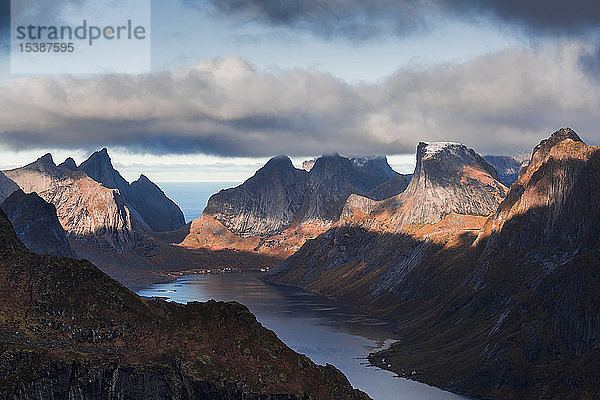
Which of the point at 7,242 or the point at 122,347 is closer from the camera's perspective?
the point at 122,347

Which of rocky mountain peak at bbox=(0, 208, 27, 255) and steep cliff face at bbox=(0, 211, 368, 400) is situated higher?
rocky mountain peak at bbox=(0, 208, 27, 255)

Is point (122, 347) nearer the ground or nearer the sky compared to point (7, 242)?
nearer the ground

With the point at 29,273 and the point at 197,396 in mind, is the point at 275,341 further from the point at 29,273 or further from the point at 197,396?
the point at 29,273

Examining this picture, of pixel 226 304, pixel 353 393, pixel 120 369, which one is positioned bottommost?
pixel 353 393

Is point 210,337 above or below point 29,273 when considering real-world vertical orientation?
below

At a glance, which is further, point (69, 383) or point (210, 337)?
point (210, 337)

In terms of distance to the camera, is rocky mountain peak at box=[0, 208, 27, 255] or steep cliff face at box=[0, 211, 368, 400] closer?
steep cliff face at box=[0, 211, 368, 400]

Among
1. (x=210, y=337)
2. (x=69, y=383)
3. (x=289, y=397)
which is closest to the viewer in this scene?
(x=69, y=383)

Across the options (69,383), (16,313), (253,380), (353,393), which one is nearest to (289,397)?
(253,380)
